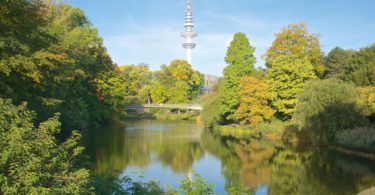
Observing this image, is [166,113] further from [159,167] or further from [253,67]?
[159,167]

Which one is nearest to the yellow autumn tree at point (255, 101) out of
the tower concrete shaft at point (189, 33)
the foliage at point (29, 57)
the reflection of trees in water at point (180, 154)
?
the reflection of trees in water at point (180, 154)

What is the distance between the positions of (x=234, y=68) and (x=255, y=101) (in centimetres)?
642

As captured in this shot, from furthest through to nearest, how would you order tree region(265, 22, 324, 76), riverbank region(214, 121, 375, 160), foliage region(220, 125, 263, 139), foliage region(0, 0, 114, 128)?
tree region(265, 22, 324, 76) → foliage region(220, 125, 263, 139) → riverbank region(214, 121, 375, 160) → foliage region(0, 0, 114, 128)

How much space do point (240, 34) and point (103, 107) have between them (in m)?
15.6

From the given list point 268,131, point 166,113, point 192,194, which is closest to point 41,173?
point 192,194

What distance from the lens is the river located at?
1482 cm

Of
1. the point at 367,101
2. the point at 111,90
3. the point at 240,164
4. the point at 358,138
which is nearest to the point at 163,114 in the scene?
the point at 111,90

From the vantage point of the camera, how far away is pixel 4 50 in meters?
12.1

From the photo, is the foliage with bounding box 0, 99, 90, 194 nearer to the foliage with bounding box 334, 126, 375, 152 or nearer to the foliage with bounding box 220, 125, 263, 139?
the foliage with bounding box 334, 126, 375, 152

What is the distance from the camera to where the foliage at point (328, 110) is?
22906 mm

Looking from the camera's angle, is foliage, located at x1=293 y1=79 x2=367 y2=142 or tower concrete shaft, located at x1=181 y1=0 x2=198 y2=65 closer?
foliage, located at x1=293 y1=79 x2=367 y2=142

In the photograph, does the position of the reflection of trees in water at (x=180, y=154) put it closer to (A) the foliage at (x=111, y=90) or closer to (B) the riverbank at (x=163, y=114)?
(A) the foliage at (x=111, y=90)

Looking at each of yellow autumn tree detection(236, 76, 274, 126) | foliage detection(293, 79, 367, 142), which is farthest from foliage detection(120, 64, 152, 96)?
foliage detection(293, 79, 367, 142)

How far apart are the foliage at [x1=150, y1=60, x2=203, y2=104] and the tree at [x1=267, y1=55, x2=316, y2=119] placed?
3548cm
